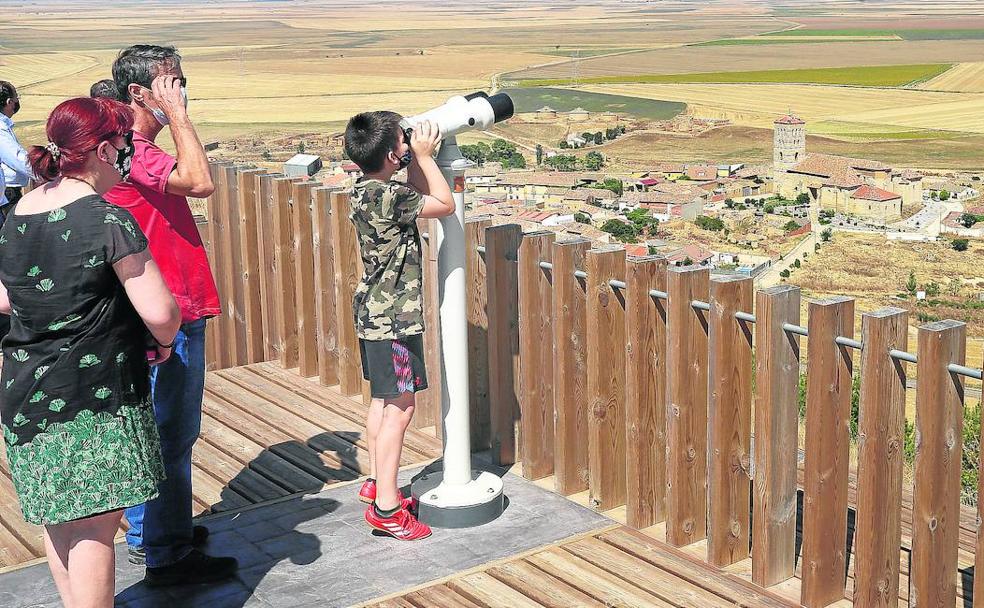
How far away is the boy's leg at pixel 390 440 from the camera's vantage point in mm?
3777

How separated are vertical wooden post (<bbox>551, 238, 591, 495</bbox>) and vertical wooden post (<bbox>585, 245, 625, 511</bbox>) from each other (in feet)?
0.30

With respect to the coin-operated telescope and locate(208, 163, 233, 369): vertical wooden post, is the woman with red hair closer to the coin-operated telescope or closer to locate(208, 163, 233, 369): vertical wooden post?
the coin-operated telescope

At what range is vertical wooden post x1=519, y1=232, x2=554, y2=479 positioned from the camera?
14.0ft

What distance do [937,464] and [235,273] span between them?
13.3 ft

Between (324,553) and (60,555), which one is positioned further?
(324,553)

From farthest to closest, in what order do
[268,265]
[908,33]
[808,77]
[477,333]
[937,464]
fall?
[908,33] < [808,77] < [268,265] < [477,333] < [937,464]

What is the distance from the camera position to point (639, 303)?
12.5 feet

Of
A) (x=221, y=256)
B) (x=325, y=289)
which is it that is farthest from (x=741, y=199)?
(x=325, y=289)

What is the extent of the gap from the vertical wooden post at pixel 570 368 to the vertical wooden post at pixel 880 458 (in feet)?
3.96

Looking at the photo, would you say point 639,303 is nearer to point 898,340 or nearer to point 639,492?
point 639,492

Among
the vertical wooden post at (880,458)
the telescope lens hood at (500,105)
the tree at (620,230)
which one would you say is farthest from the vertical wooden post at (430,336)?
the tree at (620,230)

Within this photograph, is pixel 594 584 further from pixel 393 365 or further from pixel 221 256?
pixel 221 256

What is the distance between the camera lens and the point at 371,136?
11.8 ft

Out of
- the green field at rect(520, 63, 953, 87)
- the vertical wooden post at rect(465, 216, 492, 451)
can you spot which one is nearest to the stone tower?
the green field at rect(520, 63, 953, 87)
